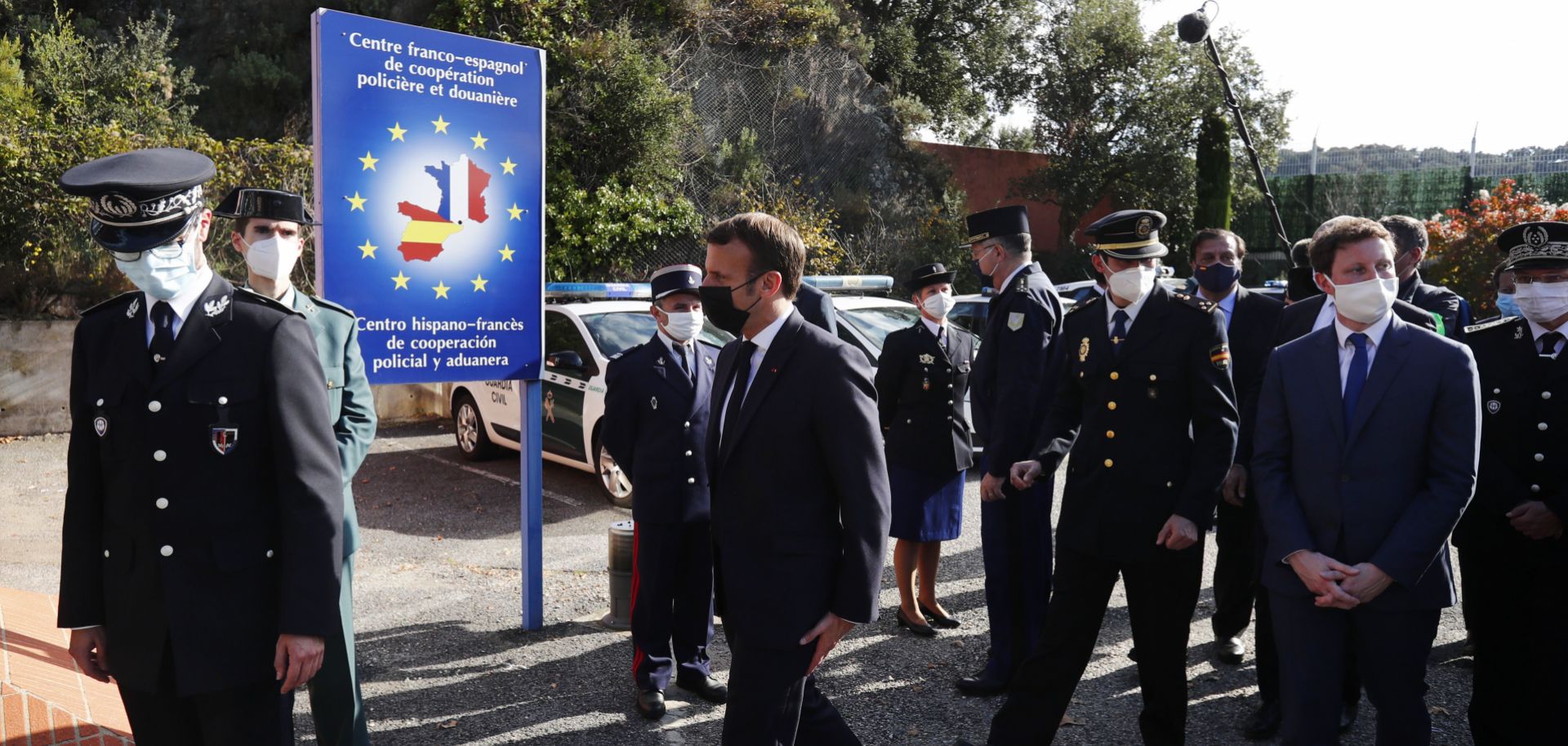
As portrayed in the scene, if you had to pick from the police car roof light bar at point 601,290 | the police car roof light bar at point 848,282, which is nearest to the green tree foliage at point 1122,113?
the police car roof light bar at point 848,282

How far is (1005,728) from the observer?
3.97 meters

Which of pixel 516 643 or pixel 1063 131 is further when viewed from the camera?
pixel 1063 131

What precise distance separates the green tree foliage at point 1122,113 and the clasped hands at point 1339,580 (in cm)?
2440

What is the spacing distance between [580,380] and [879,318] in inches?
134

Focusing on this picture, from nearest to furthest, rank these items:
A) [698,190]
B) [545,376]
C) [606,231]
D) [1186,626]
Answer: [1186,626], [545,376], [606,231], [698,190]

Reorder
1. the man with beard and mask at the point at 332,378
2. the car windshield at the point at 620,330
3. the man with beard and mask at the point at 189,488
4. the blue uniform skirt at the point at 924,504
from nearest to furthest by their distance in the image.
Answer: the man with beard and mask at the point at 189,488 → the man with beard and mask at the point at 332,378 → the blue uniform skirt at the point at 924,504 → the car windshield at the point at 620,330

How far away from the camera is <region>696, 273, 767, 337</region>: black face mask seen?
310cm

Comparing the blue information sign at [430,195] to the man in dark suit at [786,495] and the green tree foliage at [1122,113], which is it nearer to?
the man in dark suit at [786,495]

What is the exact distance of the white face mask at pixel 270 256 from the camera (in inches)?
165

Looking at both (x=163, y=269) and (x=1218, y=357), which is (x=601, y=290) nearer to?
(x=1218, y=357)

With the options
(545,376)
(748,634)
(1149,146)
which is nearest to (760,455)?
(748,634)

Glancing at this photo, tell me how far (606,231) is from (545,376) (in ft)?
25.0

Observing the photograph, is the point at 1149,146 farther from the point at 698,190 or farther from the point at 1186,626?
the point at 1186,626

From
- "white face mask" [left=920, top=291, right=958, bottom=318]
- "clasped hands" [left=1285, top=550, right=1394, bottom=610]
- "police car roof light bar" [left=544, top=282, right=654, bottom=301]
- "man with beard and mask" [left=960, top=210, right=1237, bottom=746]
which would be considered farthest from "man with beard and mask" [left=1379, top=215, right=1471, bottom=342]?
"police car roof light bar" [left=544, top=282, right=654, bottom=301]
